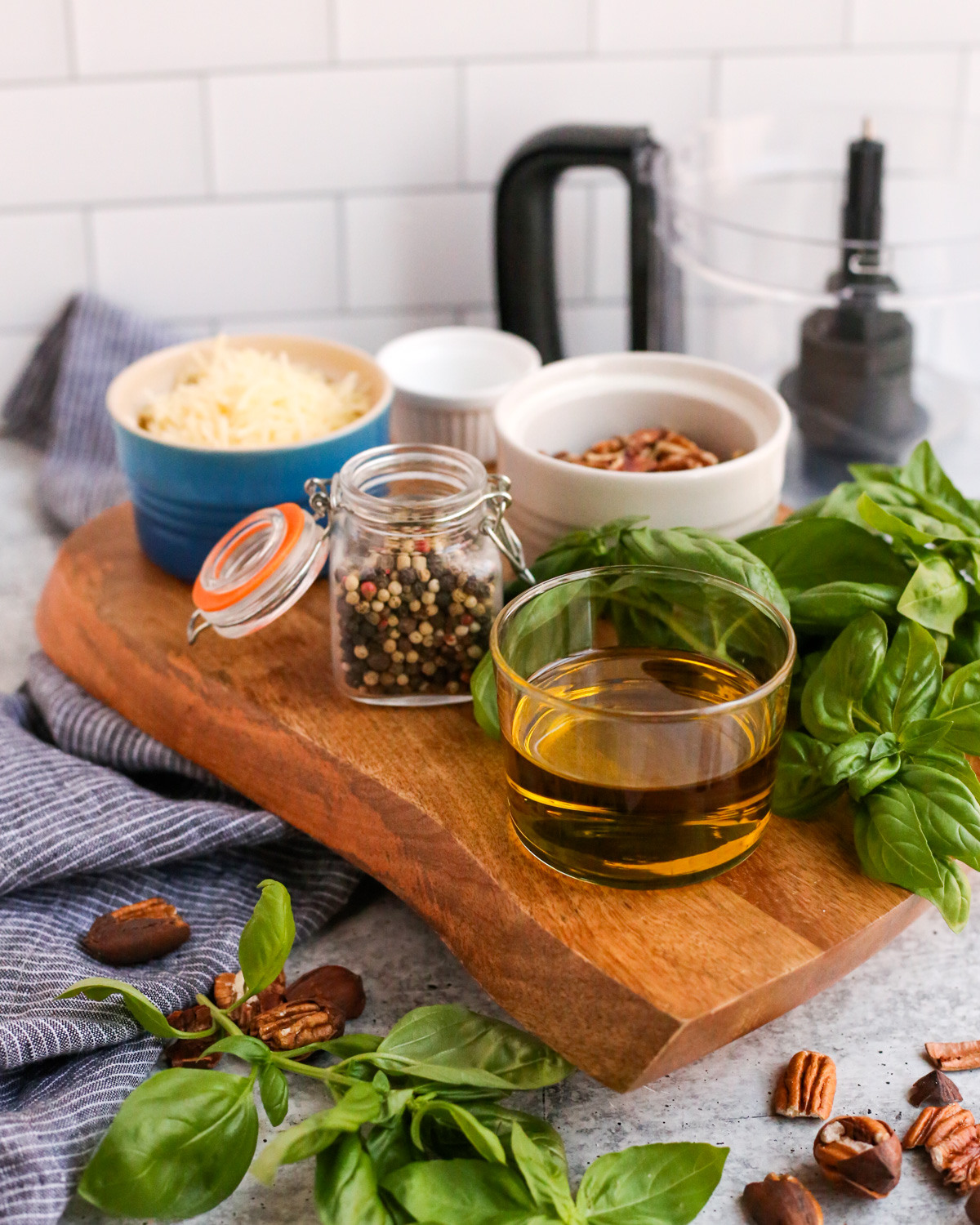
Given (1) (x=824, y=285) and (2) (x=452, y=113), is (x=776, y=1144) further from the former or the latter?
(2) (x=452, y=113)

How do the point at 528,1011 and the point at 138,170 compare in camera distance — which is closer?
the point at 528,1011

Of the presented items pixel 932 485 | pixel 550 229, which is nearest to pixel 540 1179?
pixel 932 485

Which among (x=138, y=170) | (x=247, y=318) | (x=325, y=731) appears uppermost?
(x=138, y=170)

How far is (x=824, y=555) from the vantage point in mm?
777

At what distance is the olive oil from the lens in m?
0.61

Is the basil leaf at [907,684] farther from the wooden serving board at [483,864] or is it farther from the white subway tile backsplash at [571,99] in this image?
the white subway tile backsplash at [571,99]

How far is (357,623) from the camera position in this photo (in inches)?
30.1

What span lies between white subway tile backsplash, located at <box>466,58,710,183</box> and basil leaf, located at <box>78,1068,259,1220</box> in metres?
0.93

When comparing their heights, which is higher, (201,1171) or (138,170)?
(138,170)

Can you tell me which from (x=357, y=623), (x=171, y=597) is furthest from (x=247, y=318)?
(x=357, y=623)

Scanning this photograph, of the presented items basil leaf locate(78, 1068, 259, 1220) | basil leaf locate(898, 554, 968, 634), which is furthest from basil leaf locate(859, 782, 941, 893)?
basil leaf locate(78, 1068, 259, 1220)

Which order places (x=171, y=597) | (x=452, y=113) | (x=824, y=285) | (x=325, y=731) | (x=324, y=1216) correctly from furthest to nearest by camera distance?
(x=452, y=113), (x=824, y=285), (x=171, y=597), (x=325, y=731), (x=324, y=1216)

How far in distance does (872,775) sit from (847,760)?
0.05 ft

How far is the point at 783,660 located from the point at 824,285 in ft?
1.70
